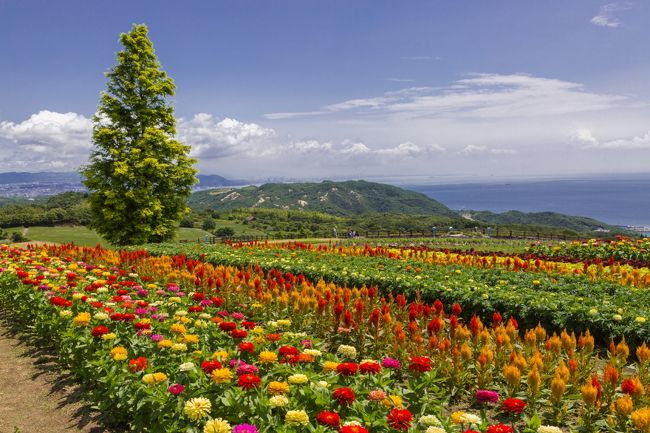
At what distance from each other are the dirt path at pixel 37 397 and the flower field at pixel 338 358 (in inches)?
11.0

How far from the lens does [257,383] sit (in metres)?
3.82

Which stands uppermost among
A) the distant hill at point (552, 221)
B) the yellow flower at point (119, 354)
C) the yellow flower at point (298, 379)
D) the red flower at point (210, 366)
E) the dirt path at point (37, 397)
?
the red flower at point (210, 366)

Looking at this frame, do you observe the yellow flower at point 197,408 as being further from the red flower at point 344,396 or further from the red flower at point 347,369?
the red flower at point 347,369

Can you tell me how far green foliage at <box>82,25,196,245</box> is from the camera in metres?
22.7

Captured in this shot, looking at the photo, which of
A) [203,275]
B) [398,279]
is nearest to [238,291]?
[203,275]

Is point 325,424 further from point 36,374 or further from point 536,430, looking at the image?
point 36,374

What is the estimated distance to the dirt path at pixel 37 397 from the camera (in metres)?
5.07

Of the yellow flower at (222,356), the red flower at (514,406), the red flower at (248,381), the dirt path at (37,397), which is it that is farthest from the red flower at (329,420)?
the dirt path at (37,397)

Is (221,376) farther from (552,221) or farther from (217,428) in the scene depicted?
(552,221)

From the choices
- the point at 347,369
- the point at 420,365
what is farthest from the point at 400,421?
the point at 420,365

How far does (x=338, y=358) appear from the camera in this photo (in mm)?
6000

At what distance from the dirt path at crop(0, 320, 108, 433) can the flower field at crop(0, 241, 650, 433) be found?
28 centimetres

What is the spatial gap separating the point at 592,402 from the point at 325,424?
2.74 meters

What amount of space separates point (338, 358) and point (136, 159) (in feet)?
66.9
